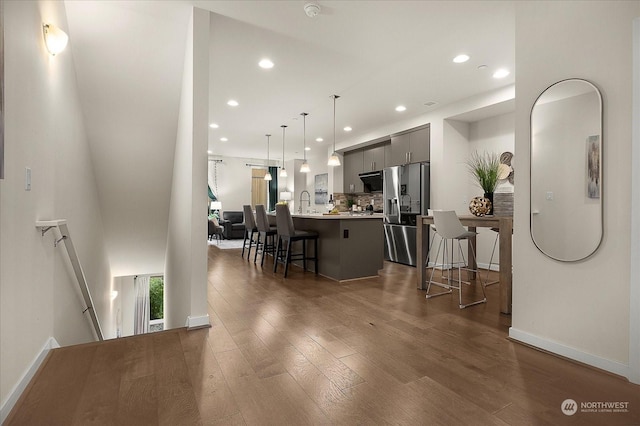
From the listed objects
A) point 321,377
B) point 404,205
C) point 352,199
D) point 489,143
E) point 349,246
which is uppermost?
point 489,143

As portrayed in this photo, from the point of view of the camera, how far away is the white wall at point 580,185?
1854mm

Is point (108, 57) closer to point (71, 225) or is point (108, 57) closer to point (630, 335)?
point (71, 225)

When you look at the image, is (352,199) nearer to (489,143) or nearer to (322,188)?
(322,188)

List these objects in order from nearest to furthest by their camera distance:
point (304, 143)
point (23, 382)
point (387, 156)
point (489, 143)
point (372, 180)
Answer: point (23, 382) → point (489, 143) → point (387, 156) → point (372, 180) → point (304, 143)

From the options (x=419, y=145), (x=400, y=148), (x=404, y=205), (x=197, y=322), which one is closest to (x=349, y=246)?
(x=404, y=205)

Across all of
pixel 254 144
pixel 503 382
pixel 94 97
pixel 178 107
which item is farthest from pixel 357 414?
pixel 254 144

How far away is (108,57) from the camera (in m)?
3.10

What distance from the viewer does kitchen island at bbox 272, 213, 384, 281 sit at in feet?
13.9

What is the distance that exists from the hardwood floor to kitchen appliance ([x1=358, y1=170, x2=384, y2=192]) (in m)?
4.07

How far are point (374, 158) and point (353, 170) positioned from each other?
0.84 metres

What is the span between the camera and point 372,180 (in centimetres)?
683

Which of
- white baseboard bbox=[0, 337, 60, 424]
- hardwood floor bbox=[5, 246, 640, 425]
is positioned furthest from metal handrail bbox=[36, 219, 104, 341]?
hardwood floor bbox=[5, 246, 640, 425]

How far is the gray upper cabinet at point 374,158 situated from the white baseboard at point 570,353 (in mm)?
4475

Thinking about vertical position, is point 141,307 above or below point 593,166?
below
